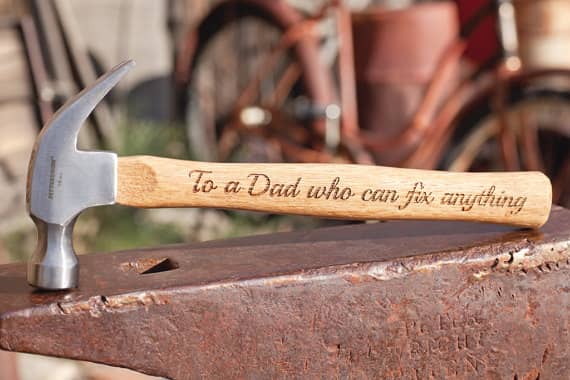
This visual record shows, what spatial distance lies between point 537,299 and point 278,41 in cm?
313

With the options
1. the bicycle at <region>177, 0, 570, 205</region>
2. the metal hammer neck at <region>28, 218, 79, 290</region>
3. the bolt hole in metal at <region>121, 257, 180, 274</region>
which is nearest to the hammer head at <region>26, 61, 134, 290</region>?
the metal hammer neck at <region>28, 218, 79, 290</region>

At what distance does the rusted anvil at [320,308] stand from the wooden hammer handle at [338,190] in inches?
2.4

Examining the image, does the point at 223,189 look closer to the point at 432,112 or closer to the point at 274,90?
the point at 432,112

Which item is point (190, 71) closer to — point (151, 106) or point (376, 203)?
point (151, 106)

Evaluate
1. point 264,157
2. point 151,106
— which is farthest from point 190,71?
point 264,157

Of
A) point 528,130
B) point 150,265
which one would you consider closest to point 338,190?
point 150,265

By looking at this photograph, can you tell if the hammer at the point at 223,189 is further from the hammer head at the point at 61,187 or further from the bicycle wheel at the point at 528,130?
the bicycle wheel at the point at 528,130

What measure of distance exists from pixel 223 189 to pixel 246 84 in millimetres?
3595

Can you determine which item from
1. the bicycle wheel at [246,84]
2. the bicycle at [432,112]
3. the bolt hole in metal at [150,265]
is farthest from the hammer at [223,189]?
the bicycle wheel at [246,84]

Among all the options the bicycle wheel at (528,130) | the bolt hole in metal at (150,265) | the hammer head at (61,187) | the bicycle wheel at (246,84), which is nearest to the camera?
the hammer head at (61,187)

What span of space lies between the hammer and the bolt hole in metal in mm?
128

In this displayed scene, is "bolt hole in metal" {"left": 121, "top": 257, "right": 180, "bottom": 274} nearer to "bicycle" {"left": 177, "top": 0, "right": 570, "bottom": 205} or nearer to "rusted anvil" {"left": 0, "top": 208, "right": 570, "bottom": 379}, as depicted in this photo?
"rusted anvil" {"left": 0, "top": 208, "right": 570, "bottom": 379}

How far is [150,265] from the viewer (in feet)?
4.78

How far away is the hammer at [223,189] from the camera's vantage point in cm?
127
